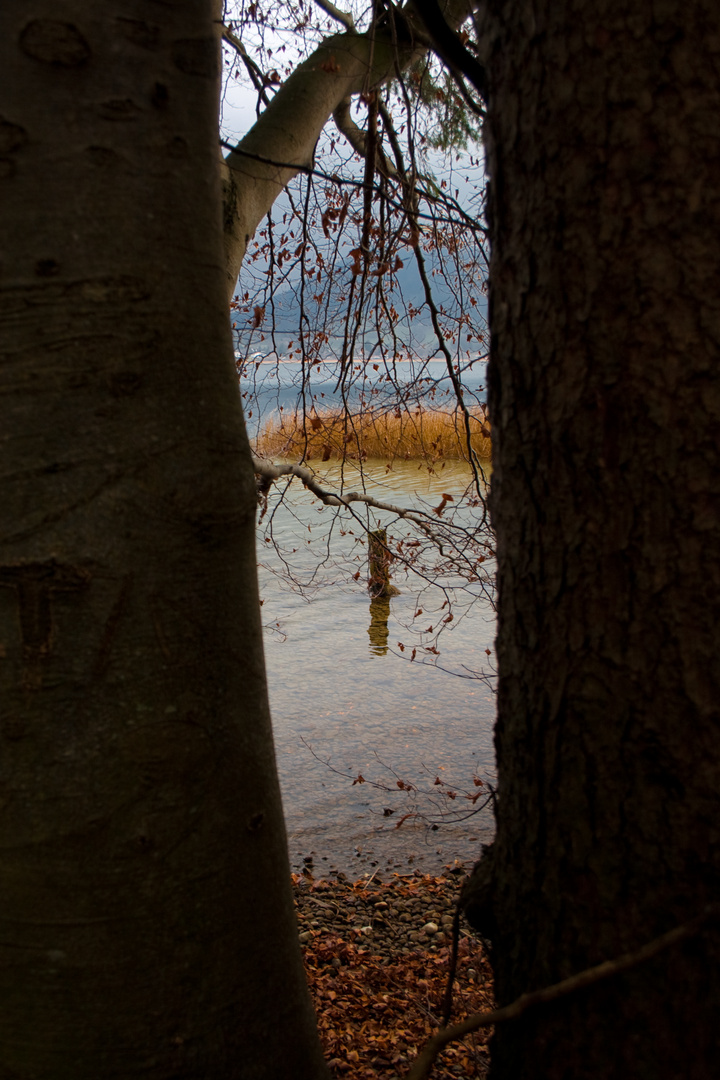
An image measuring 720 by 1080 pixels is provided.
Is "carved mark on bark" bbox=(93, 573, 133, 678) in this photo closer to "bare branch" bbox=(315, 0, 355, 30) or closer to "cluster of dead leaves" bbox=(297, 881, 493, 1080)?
"cluster of dead leaves" bbox=(297, 881, 493, 1080)

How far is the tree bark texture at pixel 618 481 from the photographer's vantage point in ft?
3.29

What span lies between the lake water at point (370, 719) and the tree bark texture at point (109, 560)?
124 inches

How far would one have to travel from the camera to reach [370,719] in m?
7.02

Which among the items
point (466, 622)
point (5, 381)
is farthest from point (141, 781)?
point (466, 622)

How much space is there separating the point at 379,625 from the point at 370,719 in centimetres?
252

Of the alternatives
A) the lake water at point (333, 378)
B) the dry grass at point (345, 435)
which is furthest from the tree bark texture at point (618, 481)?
the lake water at point (333, 378)

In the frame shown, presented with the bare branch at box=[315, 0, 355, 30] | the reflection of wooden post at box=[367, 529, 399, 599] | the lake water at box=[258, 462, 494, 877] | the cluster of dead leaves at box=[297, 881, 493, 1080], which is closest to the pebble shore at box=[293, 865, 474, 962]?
the cluster of dead leaves at box=[297, 881, 493, 1080]

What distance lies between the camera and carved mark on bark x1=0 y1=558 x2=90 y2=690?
1104mm

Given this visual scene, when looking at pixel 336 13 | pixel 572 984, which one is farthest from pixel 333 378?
pixel 572 984

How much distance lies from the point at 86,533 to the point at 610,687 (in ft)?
2.42

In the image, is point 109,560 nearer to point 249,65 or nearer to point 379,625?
point 249,65

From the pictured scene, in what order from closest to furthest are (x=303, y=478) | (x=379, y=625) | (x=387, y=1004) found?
(x=387, y=1004) < (x=303, y=478) < (x=379, y=625)

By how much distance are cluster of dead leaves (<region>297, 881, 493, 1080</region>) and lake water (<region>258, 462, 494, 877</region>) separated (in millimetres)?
1279

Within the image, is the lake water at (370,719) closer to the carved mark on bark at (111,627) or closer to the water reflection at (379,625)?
the water reflection at (379,625)
